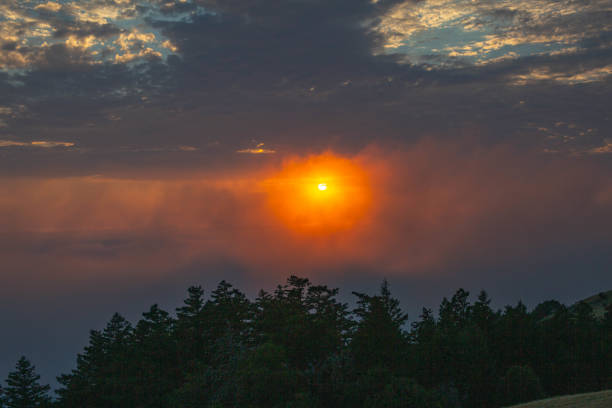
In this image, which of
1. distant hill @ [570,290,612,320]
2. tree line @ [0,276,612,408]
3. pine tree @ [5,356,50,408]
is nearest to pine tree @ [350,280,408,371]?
tree line @ [0,276,612,408]

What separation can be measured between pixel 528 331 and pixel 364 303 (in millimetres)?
18503

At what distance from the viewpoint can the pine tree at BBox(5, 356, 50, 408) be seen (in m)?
58.8

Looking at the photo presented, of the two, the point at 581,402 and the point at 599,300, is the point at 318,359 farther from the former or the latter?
the point at 599,300

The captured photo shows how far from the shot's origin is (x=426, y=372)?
A: 5172cm

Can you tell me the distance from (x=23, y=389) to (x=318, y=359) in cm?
3278

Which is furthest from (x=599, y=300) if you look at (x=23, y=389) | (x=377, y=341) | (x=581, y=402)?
(x=23, y=389)

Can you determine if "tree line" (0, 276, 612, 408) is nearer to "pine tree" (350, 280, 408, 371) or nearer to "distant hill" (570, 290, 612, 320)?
"pine tree" (350, 280, 408, 371)

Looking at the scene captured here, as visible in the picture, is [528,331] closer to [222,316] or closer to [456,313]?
[456,313]

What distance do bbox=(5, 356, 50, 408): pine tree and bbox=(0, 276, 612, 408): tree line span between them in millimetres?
110

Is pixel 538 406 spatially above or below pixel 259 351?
below

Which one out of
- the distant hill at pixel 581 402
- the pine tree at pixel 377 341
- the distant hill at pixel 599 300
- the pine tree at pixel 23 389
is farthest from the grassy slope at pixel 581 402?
the distant hill at pixel 599 300

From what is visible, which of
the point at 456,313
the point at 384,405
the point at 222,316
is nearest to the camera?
the point at 384,405

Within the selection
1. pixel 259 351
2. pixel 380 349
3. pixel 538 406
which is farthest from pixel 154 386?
pixel 538 406

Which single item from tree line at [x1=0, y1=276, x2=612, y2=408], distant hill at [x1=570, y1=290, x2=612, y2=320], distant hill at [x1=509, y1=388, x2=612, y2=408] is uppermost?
distant hill at [x1=570, y1=290, x2=612, y2=320]
